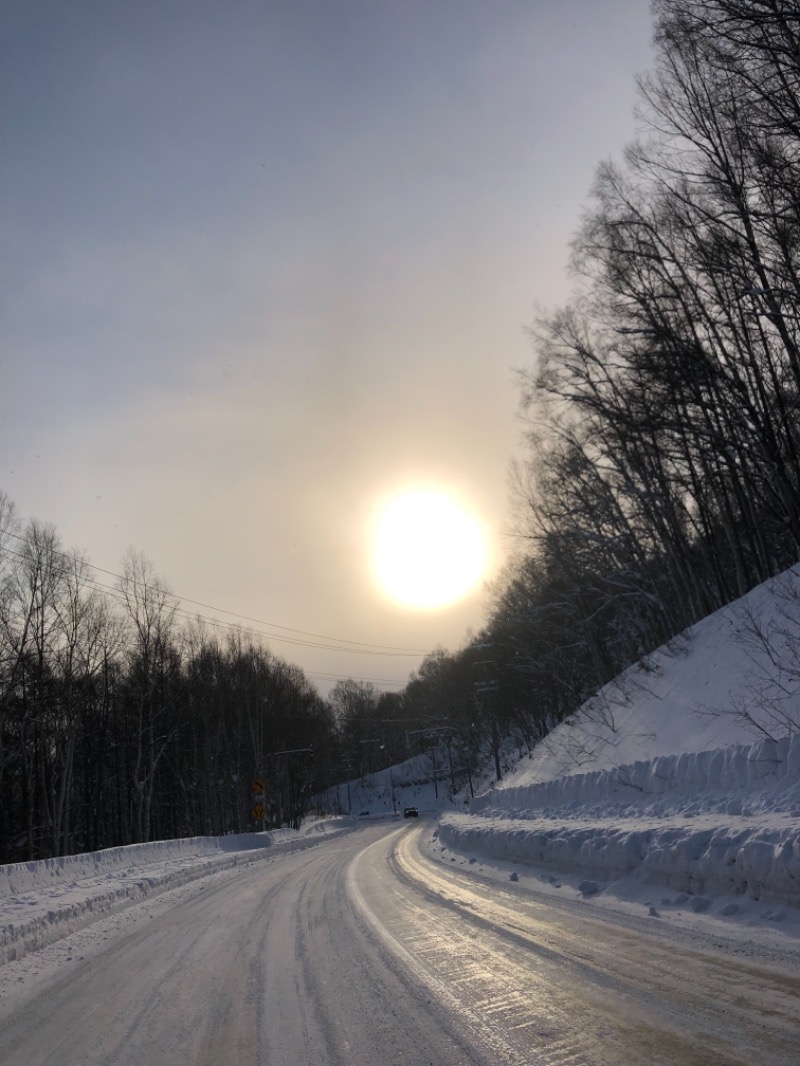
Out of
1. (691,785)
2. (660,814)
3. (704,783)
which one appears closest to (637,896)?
(660,814)

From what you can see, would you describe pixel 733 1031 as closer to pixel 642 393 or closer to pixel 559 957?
pixel 559 957

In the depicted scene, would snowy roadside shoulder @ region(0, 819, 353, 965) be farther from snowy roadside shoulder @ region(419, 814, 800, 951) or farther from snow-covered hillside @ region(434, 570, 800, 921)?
snow-covered hillside @ region(434, 570, 800, 921)

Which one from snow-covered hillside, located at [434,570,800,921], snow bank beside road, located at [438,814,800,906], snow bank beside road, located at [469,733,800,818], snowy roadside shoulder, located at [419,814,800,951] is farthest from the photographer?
snow bank beside road, located at [469,733,800,818]

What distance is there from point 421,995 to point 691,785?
23.4 feet

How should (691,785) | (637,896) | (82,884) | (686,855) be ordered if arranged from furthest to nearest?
(82,884), (691,785), (637,896), (686,855)

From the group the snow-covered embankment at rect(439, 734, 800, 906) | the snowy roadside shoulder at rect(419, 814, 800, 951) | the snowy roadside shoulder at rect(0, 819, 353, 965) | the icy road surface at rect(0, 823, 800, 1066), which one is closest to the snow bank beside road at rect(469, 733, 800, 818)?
the snow-covered embankment at rect(439, 734, 800, 906)

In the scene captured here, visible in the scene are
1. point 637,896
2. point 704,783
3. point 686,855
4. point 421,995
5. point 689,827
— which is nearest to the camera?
point 421,995

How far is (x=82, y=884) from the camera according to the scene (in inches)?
640

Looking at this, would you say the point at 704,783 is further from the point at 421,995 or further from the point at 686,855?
the point at 421,995

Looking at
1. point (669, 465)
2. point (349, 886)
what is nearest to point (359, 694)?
point (669, 465)

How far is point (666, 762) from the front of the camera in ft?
40.6

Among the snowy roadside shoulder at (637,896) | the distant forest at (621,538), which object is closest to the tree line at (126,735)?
the distant forest at (621,538)

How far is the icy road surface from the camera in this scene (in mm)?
4145

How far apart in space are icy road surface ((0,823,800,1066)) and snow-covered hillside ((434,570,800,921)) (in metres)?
0.95
